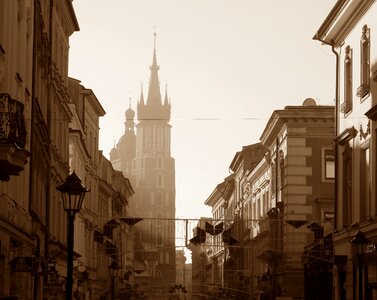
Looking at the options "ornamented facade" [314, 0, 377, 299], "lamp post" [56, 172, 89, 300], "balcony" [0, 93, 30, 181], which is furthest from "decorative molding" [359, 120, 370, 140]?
"balcony" [0, 93, 30, 181]

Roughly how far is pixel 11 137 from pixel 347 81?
20.2 meters

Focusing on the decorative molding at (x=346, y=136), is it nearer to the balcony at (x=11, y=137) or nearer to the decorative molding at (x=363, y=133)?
the decorative molding at (x=363, y=133)

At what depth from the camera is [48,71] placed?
37.1 meters

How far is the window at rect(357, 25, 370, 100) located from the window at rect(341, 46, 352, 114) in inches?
76.8

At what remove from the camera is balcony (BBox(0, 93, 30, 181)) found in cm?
1769

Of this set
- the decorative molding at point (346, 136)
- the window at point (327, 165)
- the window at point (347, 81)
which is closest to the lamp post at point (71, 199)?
the decorative molding at point (346, 136)

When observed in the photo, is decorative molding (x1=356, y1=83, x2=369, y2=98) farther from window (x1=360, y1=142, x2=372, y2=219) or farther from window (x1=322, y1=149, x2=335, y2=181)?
window (x1=322, y1=149, x2=335, y2=181)

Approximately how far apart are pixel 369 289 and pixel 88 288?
3088 centimetres

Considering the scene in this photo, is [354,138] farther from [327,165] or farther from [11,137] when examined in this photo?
[327,165]

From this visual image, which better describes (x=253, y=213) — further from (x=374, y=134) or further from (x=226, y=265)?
(x=374, y=134)

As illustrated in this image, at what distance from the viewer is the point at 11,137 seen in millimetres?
17906

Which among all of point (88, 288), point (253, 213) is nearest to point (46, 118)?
point (88, 288)

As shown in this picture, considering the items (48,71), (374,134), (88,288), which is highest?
(48,71)

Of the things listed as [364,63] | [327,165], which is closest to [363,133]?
[364,63]
